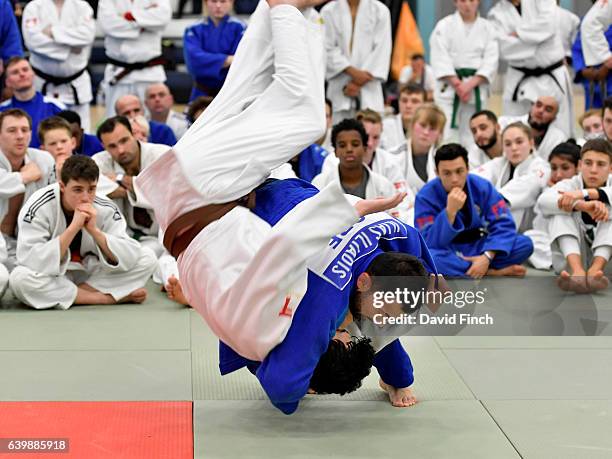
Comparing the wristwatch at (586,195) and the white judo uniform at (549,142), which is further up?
the wristwatch at (586,195)

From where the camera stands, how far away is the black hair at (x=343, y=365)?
3008mm

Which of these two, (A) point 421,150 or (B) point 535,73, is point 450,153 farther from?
(B) point 535,73

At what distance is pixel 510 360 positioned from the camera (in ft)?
13.2

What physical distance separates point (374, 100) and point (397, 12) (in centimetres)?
345

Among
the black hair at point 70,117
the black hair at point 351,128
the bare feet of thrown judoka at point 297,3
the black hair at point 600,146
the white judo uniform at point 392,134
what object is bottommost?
the white judo uniform at point 392,134

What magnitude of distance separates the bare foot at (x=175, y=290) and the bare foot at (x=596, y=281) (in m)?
1.98

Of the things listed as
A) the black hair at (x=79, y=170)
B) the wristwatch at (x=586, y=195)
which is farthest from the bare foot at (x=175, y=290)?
the wristwatch at (x=586, y=195)

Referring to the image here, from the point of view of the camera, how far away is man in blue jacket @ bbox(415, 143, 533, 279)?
5.19 meters

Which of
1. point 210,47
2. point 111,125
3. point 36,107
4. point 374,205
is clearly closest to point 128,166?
point 111,125

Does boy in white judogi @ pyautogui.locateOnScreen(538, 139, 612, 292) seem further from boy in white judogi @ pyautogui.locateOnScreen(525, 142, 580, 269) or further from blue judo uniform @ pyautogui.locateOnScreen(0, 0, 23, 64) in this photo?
blue judo uniform @ pyautogui.locateOnScreen(0, 0, 23, 64)

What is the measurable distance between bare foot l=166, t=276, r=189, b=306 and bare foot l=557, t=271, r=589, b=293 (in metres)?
1.87

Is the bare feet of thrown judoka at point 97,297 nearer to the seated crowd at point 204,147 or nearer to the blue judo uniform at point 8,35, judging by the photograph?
the seated crowd at point 204,147

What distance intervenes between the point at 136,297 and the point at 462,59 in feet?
14.3

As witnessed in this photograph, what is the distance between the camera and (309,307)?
3035 millimetres
